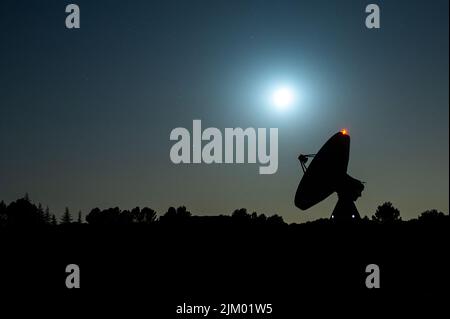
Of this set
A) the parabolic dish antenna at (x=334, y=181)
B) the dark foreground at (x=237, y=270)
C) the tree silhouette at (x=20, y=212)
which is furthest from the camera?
the tree silhouette at (x=20, y=212)

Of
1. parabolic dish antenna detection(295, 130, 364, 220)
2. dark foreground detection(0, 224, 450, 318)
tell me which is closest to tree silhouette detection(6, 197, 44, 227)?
dark foreground detection(0, 224, 450, 318)

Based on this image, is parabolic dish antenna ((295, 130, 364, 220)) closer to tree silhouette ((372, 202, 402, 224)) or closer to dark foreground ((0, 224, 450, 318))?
dark foreground ((0, 224, 450, 318))

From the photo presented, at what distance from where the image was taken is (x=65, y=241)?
147 feet

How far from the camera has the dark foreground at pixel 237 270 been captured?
21.6 m

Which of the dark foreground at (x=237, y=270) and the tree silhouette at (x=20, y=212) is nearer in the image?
the dark foreground at (x=237, y=270)

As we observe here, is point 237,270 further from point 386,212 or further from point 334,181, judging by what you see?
point 386,212

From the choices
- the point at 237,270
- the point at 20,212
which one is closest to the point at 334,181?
the point at 237,270

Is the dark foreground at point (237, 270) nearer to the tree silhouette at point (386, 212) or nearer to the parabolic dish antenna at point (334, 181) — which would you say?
the parabolic dish antenna at point (334, 181)

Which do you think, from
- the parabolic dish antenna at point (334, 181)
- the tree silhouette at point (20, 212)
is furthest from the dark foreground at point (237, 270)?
the tree silhouette at point (20, 212)

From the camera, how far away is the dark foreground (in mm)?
21609

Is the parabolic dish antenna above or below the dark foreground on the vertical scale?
above

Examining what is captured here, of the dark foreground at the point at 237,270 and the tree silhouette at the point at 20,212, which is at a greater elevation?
the tree silhouette at the point at 20,212

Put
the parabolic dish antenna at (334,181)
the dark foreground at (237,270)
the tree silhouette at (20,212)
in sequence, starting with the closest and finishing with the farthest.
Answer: the dark foreground at (237,270) → the parabolic dish antenna at (334,181) → the tree silhouette at (20,212)

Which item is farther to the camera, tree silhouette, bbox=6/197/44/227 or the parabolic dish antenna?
tree silhouette, bbox=6/197/44/227
